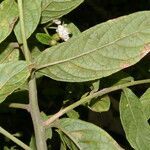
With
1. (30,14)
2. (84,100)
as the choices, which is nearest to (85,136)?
(84,100)

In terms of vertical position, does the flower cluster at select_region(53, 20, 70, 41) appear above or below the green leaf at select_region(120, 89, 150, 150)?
above

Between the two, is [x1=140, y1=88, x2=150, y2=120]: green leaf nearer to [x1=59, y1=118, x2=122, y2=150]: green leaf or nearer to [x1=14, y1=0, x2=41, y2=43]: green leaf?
[x1=59, y1=118, x2=122, y2=150]: green leaf

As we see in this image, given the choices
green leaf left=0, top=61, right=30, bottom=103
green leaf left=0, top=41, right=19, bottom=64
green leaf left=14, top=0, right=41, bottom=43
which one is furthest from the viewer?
green leaf left=0, top=41, right=19, bottom=64

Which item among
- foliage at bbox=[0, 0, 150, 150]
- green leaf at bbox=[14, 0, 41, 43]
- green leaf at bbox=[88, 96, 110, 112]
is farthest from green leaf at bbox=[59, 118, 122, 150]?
green leaf at bbox=[14, 0, 41, 43]

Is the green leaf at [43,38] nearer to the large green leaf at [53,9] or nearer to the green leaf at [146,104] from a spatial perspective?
the large green leaf at [53,9]

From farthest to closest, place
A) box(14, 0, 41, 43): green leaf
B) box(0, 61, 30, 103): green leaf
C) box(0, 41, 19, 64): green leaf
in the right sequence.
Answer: box(0, 41, 19, 64): green leaf → box(14, 0, 41, 43): green leaf → box(0, 61, 30, 103): green leaf

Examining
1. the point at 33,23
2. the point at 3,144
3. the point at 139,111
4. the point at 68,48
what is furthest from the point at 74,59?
the point at 3,144

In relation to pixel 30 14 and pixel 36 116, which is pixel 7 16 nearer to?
pixel 30 14
